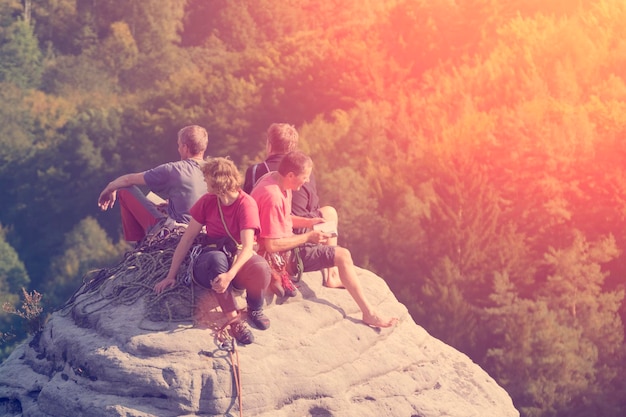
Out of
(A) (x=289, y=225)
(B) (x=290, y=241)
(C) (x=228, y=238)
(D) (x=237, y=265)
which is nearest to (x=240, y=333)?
(D) (x=237, y=265)

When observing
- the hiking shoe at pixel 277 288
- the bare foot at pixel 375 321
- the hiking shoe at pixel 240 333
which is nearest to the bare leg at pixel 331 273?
A: the bare foot at pixel 375 321

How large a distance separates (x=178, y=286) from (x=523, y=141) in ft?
78.8

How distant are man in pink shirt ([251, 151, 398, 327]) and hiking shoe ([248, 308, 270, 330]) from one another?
2.19 ft

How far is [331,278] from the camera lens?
41.0ft

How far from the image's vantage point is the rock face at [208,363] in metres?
10.4

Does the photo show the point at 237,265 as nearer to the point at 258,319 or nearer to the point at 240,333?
the point at 240,333

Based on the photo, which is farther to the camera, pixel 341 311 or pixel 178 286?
pixel 341 311

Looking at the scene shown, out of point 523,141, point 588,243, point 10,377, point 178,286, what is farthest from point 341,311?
point 523,141

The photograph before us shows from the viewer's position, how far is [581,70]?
42.5m

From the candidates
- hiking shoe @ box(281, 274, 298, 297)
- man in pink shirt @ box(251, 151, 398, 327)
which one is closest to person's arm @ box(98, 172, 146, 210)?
man in pink shirt @ box(251, 151, 398, 327)

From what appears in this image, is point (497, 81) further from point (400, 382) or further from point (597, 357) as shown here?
point (400, 382)

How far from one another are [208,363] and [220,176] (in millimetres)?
1870

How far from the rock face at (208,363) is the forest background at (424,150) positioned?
16.2ft

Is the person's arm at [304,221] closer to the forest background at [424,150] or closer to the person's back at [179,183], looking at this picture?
the person's back at [179,183]
